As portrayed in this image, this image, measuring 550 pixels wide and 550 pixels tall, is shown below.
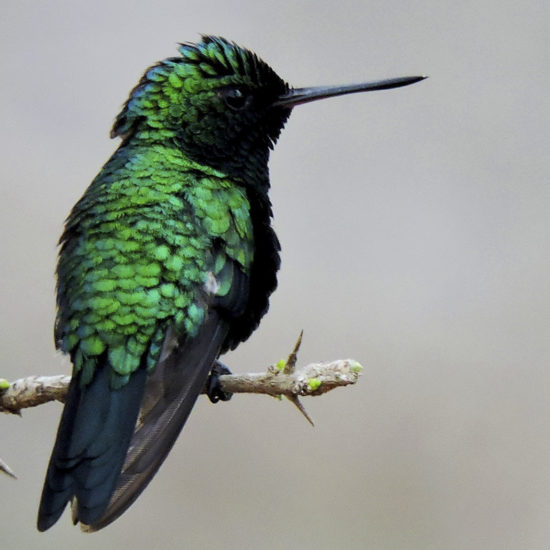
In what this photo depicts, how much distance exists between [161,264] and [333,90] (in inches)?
38.2

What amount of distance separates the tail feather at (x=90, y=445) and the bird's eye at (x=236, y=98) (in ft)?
4.26

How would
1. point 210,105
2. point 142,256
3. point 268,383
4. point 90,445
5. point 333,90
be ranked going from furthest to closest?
point 210,105 → point 333,90 → point 142,256 → point 268,383 → point 90,445

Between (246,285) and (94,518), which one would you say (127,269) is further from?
(94,518)

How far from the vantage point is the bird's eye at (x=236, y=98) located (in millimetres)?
3795

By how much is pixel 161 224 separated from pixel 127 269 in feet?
0.71

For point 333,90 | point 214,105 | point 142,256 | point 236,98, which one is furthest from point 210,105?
point 142,256

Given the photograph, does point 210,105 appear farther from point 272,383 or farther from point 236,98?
point 272,383

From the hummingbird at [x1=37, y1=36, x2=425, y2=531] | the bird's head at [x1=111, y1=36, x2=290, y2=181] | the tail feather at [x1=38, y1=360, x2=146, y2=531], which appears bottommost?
the tail feather at [x1=38, y1=360, x2=146, y2=531]

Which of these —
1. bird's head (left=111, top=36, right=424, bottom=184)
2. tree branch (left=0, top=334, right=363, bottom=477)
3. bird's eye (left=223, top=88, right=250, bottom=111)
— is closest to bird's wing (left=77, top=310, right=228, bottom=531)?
tree branch (left=0, top=334, right=363, bottom=477)

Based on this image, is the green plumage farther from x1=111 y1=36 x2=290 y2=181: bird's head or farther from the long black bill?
the long black bill

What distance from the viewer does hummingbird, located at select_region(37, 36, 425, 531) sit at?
109 inches

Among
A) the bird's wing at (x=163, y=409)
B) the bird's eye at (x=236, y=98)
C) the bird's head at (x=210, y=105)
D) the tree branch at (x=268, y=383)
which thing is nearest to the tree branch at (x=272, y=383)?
the tree branch at (x=268, y=383)

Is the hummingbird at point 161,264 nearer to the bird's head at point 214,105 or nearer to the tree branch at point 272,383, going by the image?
the bird's head at point 214,105

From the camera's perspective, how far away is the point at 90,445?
2.73 meters
